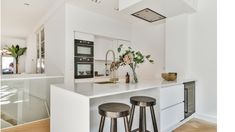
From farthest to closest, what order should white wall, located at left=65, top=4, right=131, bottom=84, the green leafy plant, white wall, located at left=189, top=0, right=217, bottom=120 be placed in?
the green leafy plant < white wall, located at left=65, top=4, right=131, bottom=84 < white wall, located at left=189, top=0, right=217, bottom=120

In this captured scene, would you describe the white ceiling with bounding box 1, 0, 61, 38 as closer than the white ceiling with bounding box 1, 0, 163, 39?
No

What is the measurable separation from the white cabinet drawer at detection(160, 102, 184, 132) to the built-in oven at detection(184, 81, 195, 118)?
0.21m

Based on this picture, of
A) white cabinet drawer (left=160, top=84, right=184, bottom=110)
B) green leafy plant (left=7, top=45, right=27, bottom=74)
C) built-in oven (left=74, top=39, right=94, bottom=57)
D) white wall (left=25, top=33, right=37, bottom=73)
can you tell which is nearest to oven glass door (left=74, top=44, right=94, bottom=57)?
built-in oven (left=74, top=39, right=94, bottom=57)

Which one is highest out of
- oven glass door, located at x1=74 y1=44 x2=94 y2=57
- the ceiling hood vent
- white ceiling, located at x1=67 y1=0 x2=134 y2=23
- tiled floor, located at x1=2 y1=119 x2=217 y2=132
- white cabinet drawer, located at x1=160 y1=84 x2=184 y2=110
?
white ceiling, located at x1=67 y1=0 x2=134 y2=23

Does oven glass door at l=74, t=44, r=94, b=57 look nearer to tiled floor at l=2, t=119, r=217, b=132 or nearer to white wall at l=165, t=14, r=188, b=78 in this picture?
tiled floor at l=2, t=119, r=217, b=132

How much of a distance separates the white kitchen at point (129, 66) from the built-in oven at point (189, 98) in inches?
0.7

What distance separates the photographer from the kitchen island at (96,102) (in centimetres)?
136

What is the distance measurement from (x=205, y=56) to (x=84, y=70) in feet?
9.04

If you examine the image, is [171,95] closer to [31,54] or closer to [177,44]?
[177,44]

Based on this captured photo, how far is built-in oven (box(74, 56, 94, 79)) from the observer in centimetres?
345

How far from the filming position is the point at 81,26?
3.51 meters

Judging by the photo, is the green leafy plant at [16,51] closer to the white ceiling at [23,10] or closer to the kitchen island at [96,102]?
the white ceiling at [23,10]

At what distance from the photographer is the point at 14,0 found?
3.70 metres
